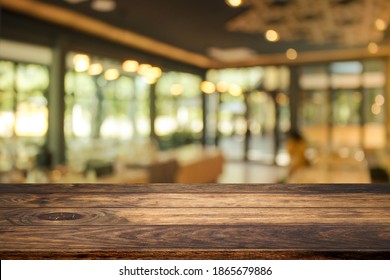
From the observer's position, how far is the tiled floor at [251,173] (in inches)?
413

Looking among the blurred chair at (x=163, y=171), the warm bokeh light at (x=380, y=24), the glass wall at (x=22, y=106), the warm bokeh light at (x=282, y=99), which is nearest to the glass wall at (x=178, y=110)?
the warm bokeh light at (x=282, y=99)

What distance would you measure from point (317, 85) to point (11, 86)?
7.72m

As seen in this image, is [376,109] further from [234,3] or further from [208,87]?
[234,3]

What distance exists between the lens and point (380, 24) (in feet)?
25.5

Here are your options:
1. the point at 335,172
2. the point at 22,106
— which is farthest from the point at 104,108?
the point at 335,172

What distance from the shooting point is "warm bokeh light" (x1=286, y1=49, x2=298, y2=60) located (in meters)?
11.9

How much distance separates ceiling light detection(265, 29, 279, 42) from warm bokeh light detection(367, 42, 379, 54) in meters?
2.32

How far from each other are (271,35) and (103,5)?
342cm

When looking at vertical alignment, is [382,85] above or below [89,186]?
above

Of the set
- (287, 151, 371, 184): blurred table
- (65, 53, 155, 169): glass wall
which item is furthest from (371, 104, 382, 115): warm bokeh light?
(65, 53, 155, 169): glass wall

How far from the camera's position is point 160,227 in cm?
90

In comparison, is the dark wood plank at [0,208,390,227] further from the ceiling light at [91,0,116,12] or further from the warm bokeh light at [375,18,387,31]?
the warm bokeh light at [375,18,387,31]
